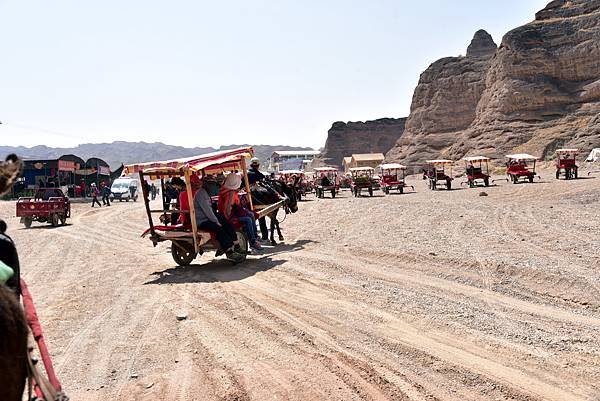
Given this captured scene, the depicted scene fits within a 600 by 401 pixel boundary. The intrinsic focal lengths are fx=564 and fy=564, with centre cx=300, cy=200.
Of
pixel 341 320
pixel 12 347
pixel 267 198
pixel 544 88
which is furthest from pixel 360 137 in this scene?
pixel 12 347

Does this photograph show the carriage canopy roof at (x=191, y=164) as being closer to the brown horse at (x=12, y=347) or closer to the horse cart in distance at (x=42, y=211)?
the brown horse at (x=12, y=347)

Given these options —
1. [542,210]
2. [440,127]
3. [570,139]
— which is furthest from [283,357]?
[440,127]

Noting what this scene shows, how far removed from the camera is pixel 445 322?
6.26 m

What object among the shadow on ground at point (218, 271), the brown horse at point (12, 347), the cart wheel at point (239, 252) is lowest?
the shadow on ground at point (218, 271)

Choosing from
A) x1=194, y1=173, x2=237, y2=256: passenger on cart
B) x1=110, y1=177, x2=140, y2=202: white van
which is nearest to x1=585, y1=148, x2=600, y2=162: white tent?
x1=110, y1=177, x2=140, y2=202: white van

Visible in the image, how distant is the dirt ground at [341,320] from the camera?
4707 millimetres

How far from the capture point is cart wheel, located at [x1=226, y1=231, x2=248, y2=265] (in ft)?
35.5

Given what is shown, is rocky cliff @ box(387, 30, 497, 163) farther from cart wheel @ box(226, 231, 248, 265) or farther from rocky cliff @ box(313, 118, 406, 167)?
cart wheel @ box(226, 231, 248, 265)

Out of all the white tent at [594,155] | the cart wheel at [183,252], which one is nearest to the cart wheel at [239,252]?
the cart wheel at [183,252]

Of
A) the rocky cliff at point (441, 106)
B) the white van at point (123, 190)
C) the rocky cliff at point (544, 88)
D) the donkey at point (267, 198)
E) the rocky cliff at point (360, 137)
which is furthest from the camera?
the rocky cliff at point (360, 137)

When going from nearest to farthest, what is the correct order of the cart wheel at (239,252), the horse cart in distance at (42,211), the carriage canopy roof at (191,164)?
the carriage canopy roof at (191,164), the cart wheel at (239,252), the horse cart in distance at (42,211)

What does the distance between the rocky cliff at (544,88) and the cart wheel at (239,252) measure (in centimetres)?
5320

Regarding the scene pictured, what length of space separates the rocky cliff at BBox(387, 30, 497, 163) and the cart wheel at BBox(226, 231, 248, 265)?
2872 inches

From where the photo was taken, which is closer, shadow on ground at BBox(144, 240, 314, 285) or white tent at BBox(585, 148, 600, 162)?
shadow on ground at BBox(144, 240, 314, 285)
